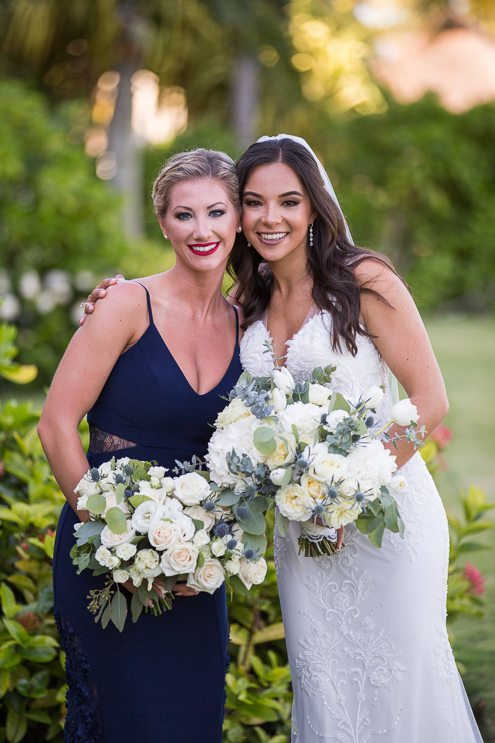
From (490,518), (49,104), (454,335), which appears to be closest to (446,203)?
(454,335)

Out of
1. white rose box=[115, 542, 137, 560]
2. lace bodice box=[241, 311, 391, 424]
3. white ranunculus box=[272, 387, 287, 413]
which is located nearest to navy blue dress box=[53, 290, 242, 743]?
lace bodice box=[241, 311, 391, 424]

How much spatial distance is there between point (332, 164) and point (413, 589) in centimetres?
1881

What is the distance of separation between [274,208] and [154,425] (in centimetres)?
95

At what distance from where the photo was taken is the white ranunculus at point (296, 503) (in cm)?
214

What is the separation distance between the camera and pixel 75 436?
2510 mm

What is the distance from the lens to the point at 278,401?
224cm

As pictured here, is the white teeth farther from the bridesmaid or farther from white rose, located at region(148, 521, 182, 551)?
white rose, located at region(148, 521, 182, 551)

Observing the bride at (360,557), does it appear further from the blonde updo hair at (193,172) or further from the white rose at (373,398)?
the white rose at (373,398)

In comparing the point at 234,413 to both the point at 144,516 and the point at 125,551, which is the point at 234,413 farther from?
the point at 125,551

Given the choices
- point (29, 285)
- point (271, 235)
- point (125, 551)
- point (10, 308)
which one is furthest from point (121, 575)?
point (29, 285)

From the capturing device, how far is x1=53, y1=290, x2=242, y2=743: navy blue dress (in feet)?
8.16

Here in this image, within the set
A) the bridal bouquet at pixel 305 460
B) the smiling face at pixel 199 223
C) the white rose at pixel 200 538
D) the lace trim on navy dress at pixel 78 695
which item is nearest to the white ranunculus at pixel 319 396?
the bridal bouquet at pixel 305 460

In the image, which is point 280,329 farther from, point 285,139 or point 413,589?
point 413,589

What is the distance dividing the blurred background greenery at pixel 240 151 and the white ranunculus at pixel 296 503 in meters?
1.35
